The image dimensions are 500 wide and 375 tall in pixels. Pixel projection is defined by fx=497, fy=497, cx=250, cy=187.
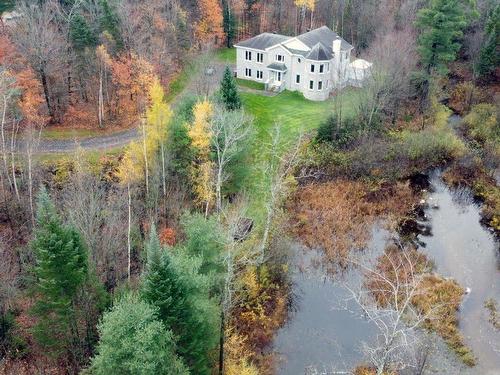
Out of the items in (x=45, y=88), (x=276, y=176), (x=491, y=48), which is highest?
(x=491, y=48)

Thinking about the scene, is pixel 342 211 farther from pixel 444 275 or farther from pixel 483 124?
pixel 483 124

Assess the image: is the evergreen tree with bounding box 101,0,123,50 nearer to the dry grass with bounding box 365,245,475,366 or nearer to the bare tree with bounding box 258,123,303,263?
the bare tree with bounding box 258,123,303,263

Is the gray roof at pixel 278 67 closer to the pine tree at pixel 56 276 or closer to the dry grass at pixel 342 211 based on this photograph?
the dry grass at pixel 342 211

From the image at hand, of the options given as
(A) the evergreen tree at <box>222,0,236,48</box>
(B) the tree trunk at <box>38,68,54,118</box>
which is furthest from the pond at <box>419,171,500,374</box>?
(A) the evergreen tree at <box>222,0,236,48</box>

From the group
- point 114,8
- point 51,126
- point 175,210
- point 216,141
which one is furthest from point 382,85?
point 51,126

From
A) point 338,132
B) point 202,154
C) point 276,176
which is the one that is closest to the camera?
point 276,176

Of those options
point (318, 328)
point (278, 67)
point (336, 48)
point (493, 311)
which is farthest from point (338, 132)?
point (318, 328)
